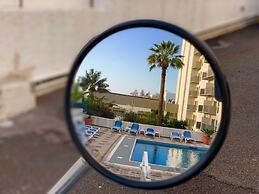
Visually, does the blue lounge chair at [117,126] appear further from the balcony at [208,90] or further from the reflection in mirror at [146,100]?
the balcony at [208,90]

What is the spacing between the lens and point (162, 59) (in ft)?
3.35

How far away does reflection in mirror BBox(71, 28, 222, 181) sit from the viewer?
1.00 metres

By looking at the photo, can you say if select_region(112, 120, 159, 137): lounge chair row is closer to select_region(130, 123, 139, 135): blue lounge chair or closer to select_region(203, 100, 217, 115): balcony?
select_region(130, 123, 139, 135): blue lounge chair

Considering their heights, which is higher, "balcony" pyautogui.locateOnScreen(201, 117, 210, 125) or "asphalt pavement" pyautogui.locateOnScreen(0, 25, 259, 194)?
"balcony" pyautogui.locateOnScreen(201, 117, 210, 125)

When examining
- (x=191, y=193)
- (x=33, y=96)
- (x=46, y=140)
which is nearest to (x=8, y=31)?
(x=33, y=96)

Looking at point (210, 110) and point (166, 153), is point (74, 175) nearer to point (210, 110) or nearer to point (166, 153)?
point (166, 153)

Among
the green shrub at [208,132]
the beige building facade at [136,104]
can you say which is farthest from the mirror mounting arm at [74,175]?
the green shrub at [208,132]

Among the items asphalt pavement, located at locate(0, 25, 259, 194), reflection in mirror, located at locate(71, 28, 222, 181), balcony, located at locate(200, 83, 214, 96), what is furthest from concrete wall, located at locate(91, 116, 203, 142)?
asphalt pavement, located at locate(0, 25, 259, 194)

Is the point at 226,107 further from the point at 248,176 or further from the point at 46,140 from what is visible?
the point at 46,140

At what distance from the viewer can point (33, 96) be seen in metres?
5.09

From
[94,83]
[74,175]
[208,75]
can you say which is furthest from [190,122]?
[74,175]

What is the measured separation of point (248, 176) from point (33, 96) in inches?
125

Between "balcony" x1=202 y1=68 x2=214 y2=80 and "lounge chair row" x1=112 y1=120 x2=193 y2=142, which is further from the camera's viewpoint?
"lounge chair row" x1=112 y1=120 x2=193 y2=142

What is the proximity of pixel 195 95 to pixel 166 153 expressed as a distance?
178mm
